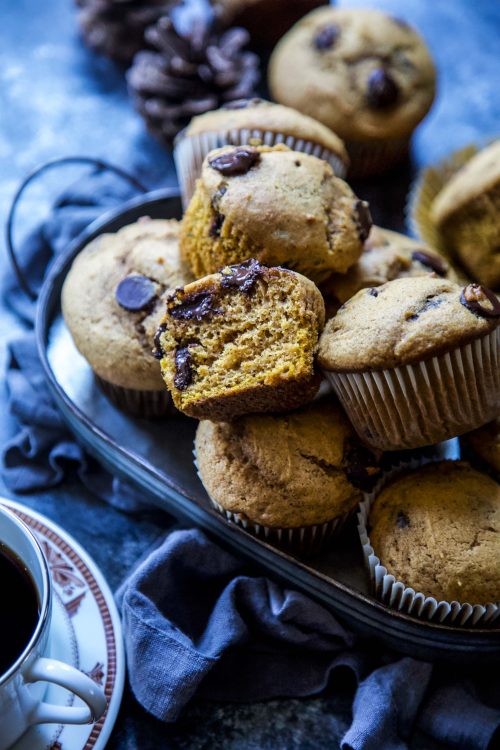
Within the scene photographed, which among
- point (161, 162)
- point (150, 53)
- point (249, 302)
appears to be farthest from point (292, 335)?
point (150, 53)

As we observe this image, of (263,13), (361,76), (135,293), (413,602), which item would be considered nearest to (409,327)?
(413,602)

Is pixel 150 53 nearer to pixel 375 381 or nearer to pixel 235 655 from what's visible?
pixel 375 381

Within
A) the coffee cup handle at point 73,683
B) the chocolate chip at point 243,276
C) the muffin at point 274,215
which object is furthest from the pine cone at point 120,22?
the coffee cup handle at point 73,683

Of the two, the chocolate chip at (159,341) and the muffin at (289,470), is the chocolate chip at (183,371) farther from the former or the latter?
the muffin at (289,470)

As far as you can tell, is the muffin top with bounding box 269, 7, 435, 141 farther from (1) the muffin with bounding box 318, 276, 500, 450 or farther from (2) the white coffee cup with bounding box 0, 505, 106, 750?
(2) the white coffee cup with bounding box 0, 505, 106, 750

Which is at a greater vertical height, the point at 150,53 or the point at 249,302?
the point at 150,53

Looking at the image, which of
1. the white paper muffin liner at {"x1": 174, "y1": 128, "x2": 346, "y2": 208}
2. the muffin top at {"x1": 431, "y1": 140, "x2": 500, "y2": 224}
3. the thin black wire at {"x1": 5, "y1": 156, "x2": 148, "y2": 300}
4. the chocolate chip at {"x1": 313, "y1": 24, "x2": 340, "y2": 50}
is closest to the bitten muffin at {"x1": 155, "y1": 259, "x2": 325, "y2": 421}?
the white paper muffin liner at {"x1": 174, "y1": 128, "x2": 346, "y2": 208}
